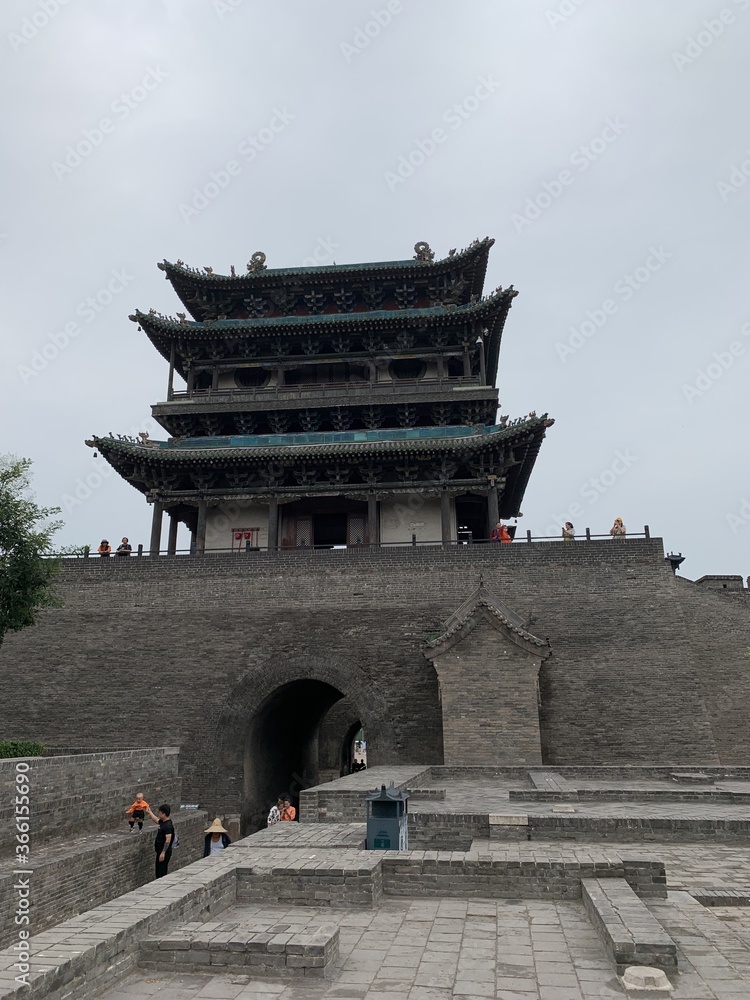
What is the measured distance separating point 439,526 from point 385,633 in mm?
6006

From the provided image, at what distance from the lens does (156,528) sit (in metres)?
21.6

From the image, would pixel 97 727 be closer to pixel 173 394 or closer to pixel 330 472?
pixel 330 472

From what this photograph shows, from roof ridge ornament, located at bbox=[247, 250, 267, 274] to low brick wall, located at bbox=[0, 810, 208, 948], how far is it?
18.6 meters

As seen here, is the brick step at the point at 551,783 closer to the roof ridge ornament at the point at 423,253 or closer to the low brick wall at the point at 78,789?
the low brick wall at the point at 78,789

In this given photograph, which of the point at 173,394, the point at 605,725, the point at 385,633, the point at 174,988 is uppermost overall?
the point at 173,394

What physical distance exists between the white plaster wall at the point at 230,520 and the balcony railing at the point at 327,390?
3.40 meters

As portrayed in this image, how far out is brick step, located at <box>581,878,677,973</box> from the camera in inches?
171

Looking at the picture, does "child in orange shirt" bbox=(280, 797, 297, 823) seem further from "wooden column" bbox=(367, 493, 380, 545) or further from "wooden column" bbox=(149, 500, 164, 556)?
"wooden column" bbox=(149, 500, 164, 556)

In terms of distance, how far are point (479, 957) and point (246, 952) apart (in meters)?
1.49

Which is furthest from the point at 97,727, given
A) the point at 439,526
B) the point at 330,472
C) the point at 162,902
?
the point at 162,902

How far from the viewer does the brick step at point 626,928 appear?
4.36 m

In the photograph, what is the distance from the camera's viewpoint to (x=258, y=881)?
6145mm

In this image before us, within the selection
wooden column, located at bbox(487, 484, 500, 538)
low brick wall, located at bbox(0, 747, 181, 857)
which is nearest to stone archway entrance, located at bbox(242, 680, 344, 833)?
low brick wall, located at bbox(0, 747, 181, 857)

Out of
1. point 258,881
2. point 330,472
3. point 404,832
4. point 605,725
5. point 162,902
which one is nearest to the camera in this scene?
point 162,902
